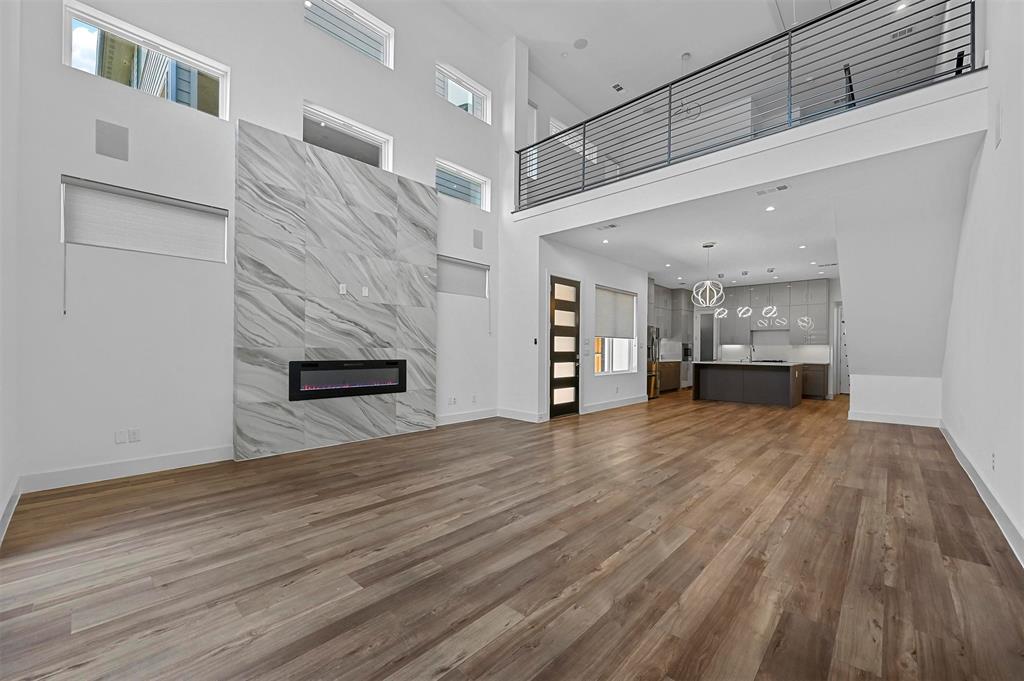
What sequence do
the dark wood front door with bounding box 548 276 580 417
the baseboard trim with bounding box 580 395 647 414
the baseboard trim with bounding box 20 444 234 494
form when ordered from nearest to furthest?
the baseboard trim with bounding box 20 444 234 494 < the dark wood front door with bounding box 548 276 580 417 < the baseboard trim with bounding box 580 395 647 414

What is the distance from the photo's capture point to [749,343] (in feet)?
38.6

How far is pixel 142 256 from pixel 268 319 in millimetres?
1127

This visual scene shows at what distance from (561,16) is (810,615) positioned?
7.80 m

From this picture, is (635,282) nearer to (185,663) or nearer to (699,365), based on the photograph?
(699,365)

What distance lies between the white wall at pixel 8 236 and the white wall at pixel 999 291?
19.2 ft

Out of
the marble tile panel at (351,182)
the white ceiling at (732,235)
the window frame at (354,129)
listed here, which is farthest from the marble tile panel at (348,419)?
the white ceiling at (732,235)

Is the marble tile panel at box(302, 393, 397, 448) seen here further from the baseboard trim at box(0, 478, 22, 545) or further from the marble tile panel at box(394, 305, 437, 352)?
the baseboard trim at box(0, 478, 22, 545)

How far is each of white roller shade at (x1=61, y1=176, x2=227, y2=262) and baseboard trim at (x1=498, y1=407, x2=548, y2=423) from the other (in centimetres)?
426

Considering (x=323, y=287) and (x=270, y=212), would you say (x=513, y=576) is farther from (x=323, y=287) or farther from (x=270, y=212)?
(x=270, y=212)

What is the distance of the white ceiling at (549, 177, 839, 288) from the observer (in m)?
5.00

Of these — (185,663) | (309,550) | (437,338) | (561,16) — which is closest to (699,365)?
(437,338)

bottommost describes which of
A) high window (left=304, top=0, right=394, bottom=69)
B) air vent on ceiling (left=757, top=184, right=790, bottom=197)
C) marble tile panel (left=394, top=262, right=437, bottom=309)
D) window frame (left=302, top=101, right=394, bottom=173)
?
marble tile panel (left=394, top=262, right=437, bottom=309)

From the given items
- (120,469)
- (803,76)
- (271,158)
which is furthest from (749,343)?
(120,469)

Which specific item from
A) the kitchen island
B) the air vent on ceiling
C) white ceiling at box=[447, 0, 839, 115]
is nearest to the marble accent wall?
white ceiling at box=[447, 0, 839, 115]
